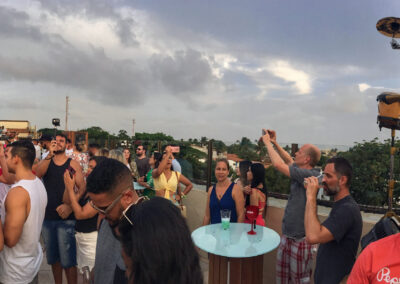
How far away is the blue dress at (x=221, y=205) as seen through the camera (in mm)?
3301

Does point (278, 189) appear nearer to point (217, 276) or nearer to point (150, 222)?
point (217, 276)

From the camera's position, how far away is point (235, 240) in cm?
283

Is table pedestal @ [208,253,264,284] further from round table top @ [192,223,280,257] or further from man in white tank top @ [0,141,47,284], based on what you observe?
man in white tank top @ [0,141,47,284]

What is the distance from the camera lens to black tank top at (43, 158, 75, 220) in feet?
10.5

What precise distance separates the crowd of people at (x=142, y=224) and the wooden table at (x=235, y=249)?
25 centimetres

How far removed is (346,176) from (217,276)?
5.47 feet

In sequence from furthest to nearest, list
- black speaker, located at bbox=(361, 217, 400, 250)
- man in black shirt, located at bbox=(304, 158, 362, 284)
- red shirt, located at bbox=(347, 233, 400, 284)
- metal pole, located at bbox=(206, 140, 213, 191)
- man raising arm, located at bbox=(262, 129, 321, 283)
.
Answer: metal pole, located at bbox=(206, 140, 213, 191) < man raising arm, located at bbox=(262, 129, 321, 283) < man in black shirt, located at bbox=(304, 158, 362, 284) < black speaker, located at bbox=(361, 217, 400, 250) < red shirt, located at bbox=(347, 233, 400, 284)

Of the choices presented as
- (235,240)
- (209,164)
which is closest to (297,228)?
(235,240)

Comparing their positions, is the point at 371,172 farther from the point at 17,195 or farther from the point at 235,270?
the point at 17,195

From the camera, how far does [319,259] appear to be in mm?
2156

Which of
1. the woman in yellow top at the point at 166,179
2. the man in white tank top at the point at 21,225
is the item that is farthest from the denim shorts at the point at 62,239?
the woman in yellow top at the point at 166,179

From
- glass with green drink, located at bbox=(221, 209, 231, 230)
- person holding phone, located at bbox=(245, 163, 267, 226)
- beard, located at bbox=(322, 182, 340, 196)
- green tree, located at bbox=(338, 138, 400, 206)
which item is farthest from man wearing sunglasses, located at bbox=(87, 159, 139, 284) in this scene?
green tree, located at bbox=(338, 138, 400, 206)

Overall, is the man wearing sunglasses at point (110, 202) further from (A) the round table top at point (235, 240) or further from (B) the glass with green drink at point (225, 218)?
(B) the glass with green drink at point (225, 218)

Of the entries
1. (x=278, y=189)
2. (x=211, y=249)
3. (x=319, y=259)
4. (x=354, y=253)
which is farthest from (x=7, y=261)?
(x=278, y=189)
